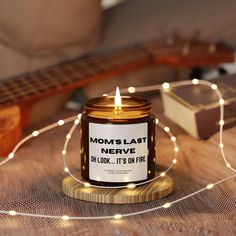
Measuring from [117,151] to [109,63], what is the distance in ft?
1.85

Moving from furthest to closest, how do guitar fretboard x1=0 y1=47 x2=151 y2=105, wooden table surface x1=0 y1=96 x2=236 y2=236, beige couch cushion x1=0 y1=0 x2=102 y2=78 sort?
1. beige couch cushion x1=0 y1=0 x2=102 y2=78
2. guitar fretboard x1=0 y1=47 x2=151 y2=105
3. wooden table surface x1=0 y1=96 x2=236 y2=236

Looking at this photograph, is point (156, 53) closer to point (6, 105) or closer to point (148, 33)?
point (148, 33)

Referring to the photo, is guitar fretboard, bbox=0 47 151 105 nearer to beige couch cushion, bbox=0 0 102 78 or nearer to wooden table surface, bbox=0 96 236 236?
beige couch cushion, bbox=0 0 102 78

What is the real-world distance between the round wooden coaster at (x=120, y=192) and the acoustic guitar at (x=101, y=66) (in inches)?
13.7

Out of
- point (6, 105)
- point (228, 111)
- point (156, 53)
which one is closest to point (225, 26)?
point (156, 53)

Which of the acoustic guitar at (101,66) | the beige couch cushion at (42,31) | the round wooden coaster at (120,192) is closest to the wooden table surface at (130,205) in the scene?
the round wooden coaster at (120,192)

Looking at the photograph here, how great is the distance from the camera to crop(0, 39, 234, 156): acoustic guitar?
1.10 metres

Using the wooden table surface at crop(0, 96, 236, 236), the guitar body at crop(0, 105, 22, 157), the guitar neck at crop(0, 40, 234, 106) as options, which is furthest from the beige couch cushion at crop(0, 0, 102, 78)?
the wooden table surface at crop(0, 96, 236, 236)

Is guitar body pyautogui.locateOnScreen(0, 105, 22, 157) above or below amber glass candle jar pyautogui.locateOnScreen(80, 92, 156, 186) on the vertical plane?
below

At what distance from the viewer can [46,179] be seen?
78 centimetres

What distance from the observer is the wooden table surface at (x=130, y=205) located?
611 mm

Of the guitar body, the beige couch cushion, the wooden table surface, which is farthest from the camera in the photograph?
the beige couch cushion

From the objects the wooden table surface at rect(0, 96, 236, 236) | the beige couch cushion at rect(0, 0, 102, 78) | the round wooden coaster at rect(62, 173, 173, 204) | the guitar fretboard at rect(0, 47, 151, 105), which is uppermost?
the beige couch cushion at rect(0, 0, 102, 78)

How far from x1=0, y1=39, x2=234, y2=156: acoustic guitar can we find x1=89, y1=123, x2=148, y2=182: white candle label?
36 cm
